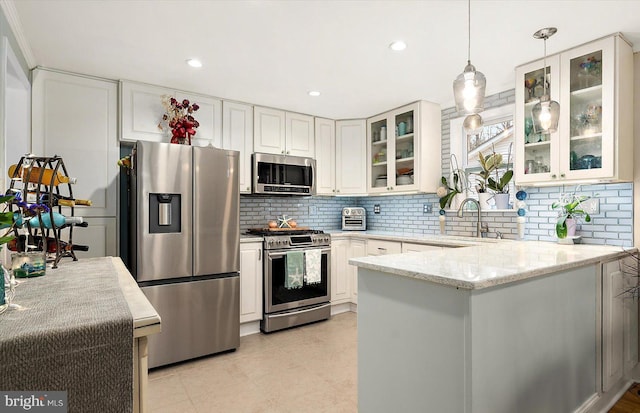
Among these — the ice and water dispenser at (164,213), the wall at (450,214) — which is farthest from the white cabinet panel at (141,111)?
the wall at (450,214)

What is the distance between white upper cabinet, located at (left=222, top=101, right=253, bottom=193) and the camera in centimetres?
362

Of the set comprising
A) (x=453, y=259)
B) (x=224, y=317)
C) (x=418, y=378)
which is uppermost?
(x=453, y=259)

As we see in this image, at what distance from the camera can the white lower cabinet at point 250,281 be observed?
336cm

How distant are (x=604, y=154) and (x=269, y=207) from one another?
10.4 feet

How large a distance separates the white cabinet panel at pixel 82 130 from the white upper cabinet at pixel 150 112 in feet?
0.30

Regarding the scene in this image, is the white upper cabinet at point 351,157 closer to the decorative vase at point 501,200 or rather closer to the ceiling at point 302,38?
the ceiling at point 302,38

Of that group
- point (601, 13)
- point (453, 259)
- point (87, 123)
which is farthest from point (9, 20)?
point (601, 13)

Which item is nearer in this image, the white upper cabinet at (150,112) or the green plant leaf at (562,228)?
the green plant leaf at (562,228)

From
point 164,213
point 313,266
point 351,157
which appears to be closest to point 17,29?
point 164,213

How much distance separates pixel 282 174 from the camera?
12.8 ft

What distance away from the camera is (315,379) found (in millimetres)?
2516

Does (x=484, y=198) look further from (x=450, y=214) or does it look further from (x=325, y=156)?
(x=325, y=156)

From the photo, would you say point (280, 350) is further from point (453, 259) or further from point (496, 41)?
point (496, 41)

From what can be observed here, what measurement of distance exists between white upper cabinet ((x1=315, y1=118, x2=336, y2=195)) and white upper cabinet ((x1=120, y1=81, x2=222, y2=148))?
1.35 m
